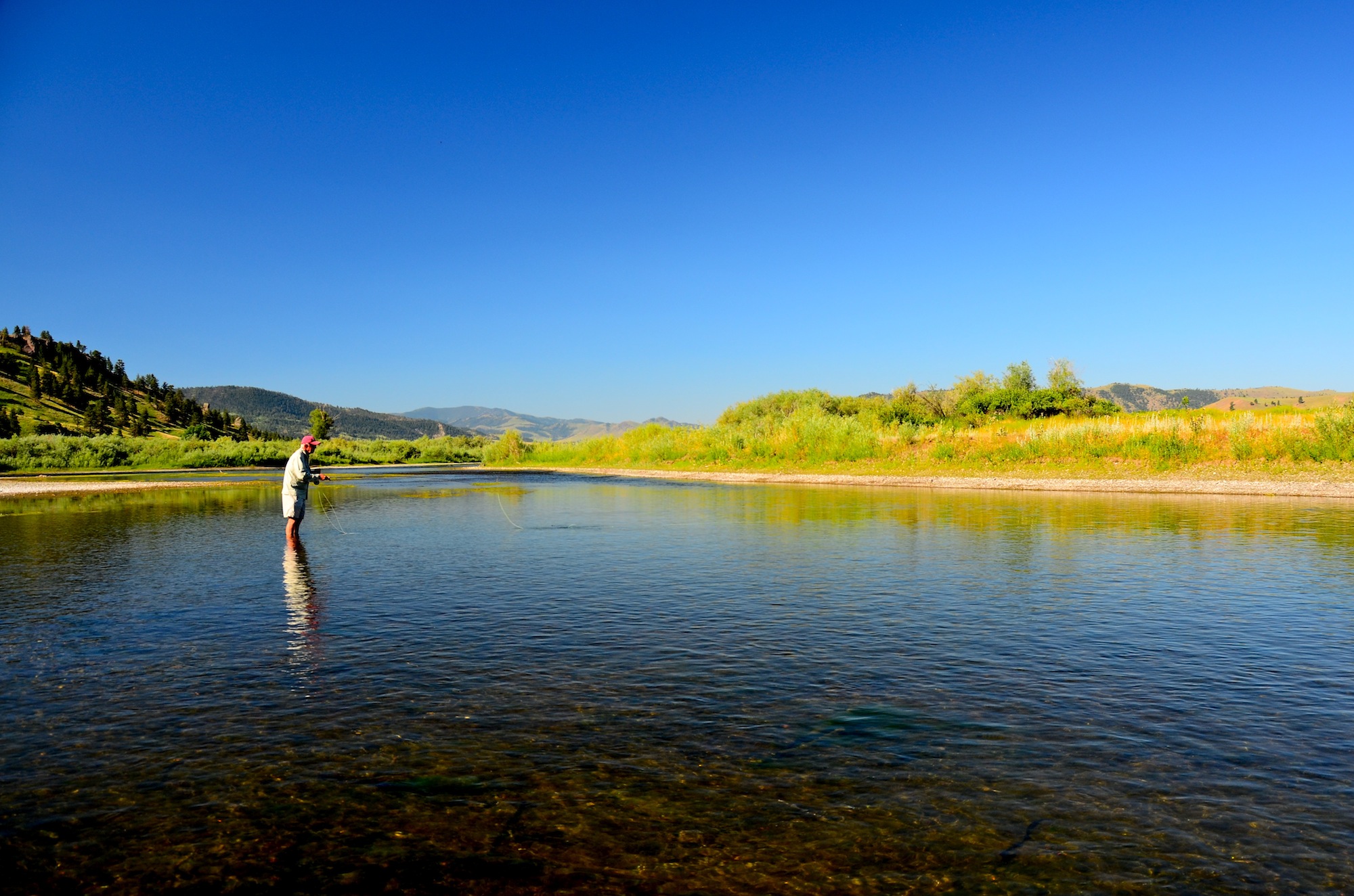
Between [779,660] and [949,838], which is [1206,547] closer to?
[779,660]

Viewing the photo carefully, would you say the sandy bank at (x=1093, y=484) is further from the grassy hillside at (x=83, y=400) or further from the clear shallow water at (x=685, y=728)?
the grassy hillside at (x=83, y=400)

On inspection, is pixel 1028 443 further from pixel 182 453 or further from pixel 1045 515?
pixel 182 453

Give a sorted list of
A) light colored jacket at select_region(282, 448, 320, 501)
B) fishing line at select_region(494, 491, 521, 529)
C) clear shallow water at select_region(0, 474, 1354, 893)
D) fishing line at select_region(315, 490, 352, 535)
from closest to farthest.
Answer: clear shallow water at select_region(0, 474, 1354, 893) → light colored jacket at select_region(282, 448, 320, 501) → fishing line at select_region(315, 490, 352, 535) → fishing line at select_region(494, 491, 521, 529)

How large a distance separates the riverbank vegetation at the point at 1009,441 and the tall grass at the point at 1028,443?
74mm

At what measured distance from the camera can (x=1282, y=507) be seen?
88.8 feet

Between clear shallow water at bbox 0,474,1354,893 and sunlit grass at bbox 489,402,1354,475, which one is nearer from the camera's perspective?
clear shallow water at bbox 0,474,1354,893

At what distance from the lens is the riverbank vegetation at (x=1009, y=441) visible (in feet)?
127

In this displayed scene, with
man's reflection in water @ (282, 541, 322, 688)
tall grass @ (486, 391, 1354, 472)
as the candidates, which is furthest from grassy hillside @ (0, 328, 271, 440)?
man's reflection in water @ (282, 541, 322, 688)

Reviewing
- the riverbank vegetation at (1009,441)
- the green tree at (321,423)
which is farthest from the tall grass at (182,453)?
the riverbank vegetation at (1009,441)

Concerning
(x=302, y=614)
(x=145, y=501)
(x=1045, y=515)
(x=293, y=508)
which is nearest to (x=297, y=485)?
(x=293, y=508)

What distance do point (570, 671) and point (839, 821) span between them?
4053mm

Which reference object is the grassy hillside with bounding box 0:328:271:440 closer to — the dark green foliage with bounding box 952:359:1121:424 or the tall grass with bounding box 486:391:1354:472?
the tall grass with bounding box 486:391:1354:472

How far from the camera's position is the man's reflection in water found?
9.05 metres

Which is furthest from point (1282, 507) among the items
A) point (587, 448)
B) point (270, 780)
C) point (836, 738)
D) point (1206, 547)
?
point (587, 448)
